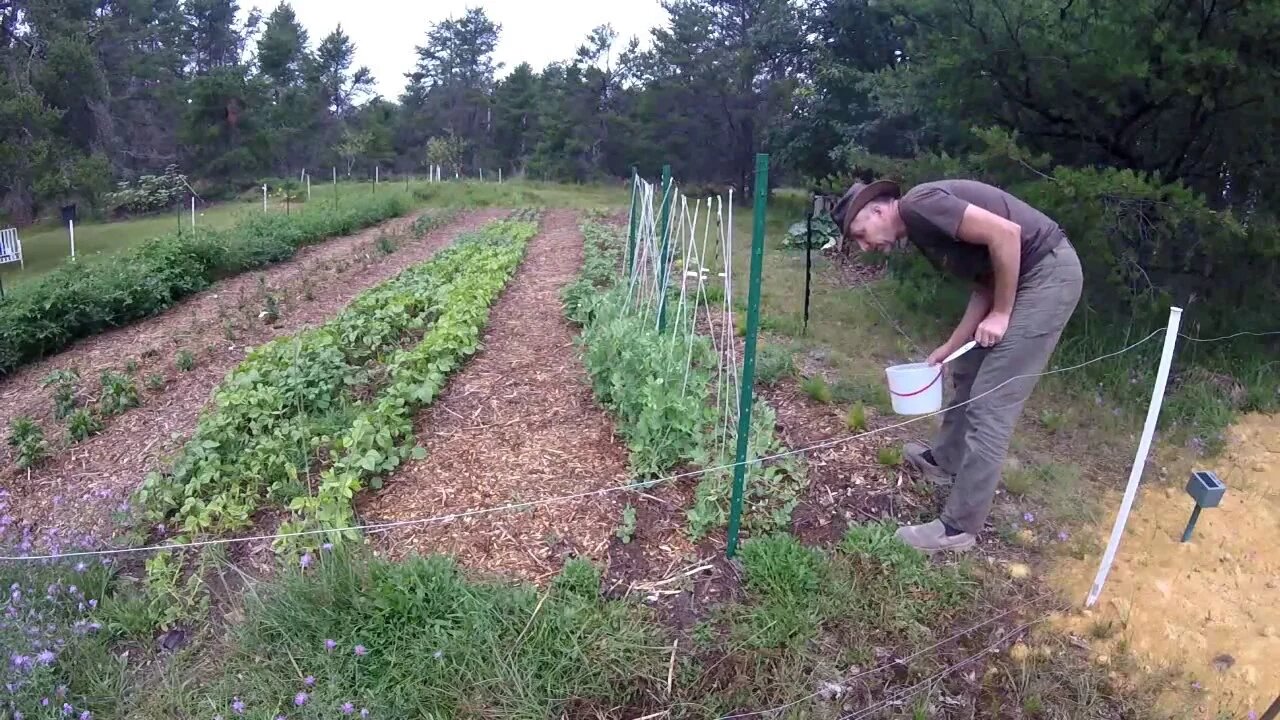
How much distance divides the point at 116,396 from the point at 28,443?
2.76 feet

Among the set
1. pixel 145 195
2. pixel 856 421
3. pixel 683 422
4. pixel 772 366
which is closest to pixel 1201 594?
pixel 856 421

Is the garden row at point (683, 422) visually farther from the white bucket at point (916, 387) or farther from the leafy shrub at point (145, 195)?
the leafy shrub at point (145, 195)

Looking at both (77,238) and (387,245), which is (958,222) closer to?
(387,245)

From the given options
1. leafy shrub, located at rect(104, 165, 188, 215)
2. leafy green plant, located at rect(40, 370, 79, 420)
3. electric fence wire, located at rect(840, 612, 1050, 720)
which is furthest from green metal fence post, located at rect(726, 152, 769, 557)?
leafy shrub, located at rect(104, 165, 188, 215)

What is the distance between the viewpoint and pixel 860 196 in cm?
297

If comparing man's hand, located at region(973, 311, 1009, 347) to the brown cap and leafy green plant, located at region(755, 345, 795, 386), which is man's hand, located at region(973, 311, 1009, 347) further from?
leafy green plant, located at region(755, 345, 795, 386)

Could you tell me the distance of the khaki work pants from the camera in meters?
2.95

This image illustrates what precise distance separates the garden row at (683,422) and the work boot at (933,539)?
50cm

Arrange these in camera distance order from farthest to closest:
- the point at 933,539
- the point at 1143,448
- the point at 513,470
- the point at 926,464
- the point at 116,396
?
the point at 116,396
the point at 513,470
the point at 926,464
the point at 933,539
the point at 1143,448

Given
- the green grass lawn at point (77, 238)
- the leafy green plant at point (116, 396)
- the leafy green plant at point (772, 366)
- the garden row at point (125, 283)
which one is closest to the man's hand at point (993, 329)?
the leafy green plant at point (772, 366)

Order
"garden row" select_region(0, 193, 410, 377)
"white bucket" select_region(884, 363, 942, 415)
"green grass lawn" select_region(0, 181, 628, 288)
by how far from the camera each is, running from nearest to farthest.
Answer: "white bucket" select_region(884, 363, 942, 415) → "garden row" select_region(0, 193, 410, 377) → "green grass lawn" select_region(0, 181, 628, 288)

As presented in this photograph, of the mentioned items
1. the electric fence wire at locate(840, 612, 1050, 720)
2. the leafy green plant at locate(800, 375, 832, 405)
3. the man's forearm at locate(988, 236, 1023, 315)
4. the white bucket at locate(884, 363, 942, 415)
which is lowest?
the electric fence wire at locate(840, 612, 1050, 720)

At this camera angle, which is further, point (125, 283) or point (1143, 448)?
point (125, 283)

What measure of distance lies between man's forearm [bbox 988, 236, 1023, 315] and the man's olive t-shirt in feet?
0.39
